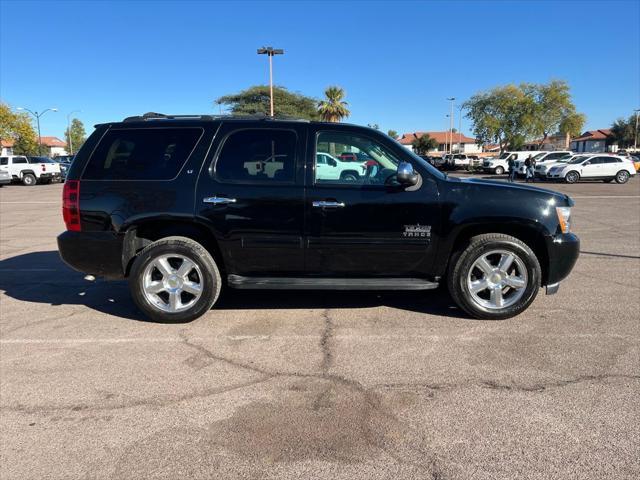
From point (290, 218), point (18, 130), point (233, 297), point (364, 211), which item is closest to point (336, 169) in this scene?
point (364, 211)

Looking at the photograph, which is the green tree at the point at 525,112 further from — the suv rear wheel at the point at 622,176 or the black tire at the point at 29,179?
the black tire at the point at 29,179

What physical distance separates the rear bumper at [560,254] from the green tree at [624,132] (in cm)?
10407

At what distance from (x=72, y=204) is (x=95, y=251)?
50 cm

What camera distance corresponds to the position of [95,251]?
15.4 ft

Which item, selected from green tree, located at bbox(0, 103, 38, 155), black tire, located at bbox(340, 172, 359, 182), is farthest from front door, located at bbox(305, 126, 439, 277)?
green tree, located at bbox(0, 103, 38, 155)

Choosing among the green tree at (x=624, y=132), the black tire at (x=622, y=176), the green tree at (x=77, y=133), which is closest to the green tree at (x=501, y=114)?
the black tire at (x=622, y=176)

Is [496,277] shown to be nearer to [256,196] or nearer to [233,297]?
[256,196]

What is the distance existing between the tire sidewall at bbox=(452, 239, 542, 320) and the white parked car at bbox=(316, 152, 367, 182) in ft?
4.15

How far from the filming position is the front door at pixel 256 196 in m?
4.57

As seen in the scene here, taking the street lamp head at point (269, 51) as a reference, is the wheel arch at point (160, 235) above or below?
below

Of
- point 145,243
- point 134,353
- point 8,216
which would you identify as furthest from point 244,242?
point 8,216

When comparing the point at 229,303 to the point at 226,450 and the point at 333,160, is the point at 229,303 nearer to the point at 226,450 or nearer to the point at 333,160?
the point at 333,160

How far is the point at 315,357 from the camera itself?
155 inches

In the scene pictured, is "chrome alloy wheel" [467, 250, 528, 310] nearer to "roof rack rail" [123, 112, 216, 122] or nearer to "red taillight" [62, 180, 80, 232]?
"roof rack rail" [123, 112, 216, 122]
